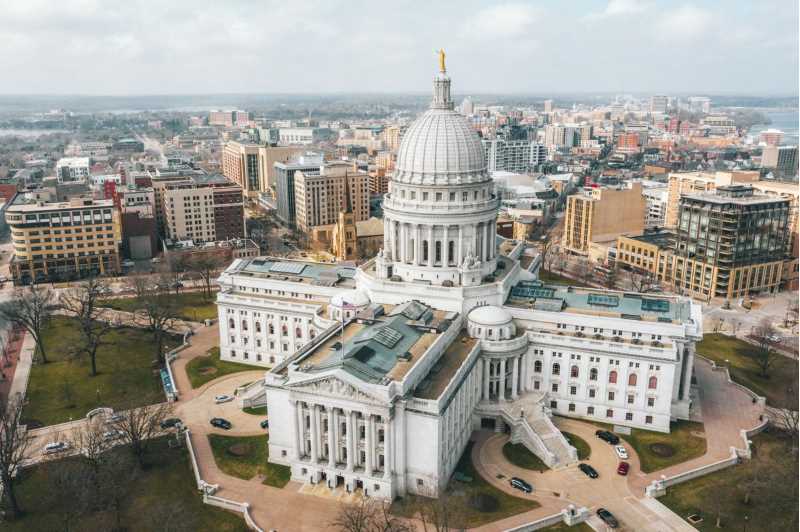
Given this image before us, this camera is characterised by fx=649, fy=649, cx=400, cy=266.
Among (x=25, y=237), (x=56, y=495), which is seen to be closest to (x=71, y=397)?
(x=56, y=495)

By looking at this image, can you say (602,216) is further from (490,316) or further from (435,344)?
(435,344)

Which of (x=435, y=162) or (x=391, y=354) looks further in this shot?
(x=435, y=162)

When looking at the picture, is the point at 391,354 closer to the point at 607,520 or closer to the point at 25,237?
the point at 607,520

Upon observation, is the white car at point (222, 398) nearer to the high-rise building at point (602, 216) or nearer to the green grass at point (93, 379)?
the green grass at point (93, 379)

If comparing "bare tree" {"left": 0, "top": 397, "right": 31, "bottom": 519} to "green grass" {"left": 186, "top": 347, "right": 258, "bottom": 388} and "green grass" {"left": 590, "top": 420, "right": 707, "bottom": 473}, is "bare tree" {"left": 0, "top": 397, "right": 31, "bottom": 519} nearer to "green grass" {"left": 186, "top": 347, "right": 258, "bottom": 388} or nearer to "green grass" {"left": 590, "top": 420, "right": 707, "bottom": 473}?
"green grass" {"left": 186, "top": 347, "right": 258, "bottom": 388}

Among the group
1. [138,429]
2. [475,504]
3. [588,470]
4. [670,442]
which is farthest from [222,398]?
[670,442]

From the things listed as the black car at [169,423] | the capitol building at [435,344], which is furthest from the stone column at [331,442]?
the black car at [169,423]
